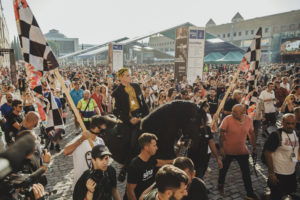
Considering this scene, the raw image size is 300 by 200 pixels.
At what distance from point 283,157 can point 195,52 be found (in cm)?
845

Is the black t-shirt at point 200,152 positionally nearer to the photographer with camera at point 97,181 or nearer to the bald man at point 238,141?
the bald man at point 238,141

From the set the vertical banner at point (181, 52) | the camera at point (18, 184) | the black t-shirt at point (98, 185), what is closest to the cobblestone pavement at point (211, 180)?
the black t-shirt at point (98, 185)

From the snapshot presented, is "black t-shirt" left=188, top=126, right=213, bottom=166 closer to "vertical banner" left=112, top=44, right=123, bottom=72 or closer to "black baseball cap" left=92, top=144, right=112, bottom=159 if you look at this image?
"black baseball cap" left=92, top=144, right=112, bottom=159

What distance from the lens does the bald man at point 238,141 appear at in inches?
171

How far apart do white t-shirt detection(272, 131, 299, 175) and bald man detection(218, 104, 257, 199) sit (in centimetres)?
59

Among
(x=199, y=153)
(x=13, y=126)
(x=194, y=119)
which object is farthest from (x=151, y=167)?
(x=13, y=126)

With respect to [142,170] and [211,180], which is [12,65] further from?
[142,170]

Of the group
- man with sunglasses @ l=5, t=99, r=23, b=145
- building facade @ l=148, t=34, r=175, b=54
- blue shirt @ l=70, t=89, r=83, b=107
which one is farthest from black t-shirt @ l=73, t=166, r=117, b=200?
building facade @ l=148, t=34, r=175, b=54

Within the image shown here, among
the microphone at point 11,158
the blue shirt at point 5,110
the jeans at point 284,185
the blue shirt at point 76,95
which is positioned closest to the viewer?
the microphone at point 11,158

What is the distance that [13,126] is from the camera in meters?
5.25

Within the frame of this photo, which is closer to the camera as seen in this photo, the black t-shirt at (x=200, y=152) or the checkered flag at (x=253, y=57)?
the black t-shirt at (x=200, y=152)

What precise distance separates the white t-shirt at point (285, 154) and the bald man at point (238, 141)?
0.59 metres

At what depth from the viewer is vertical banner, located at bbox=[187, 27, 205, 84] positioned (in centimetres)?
1137

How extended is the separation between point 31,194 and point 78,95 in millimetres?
6697
